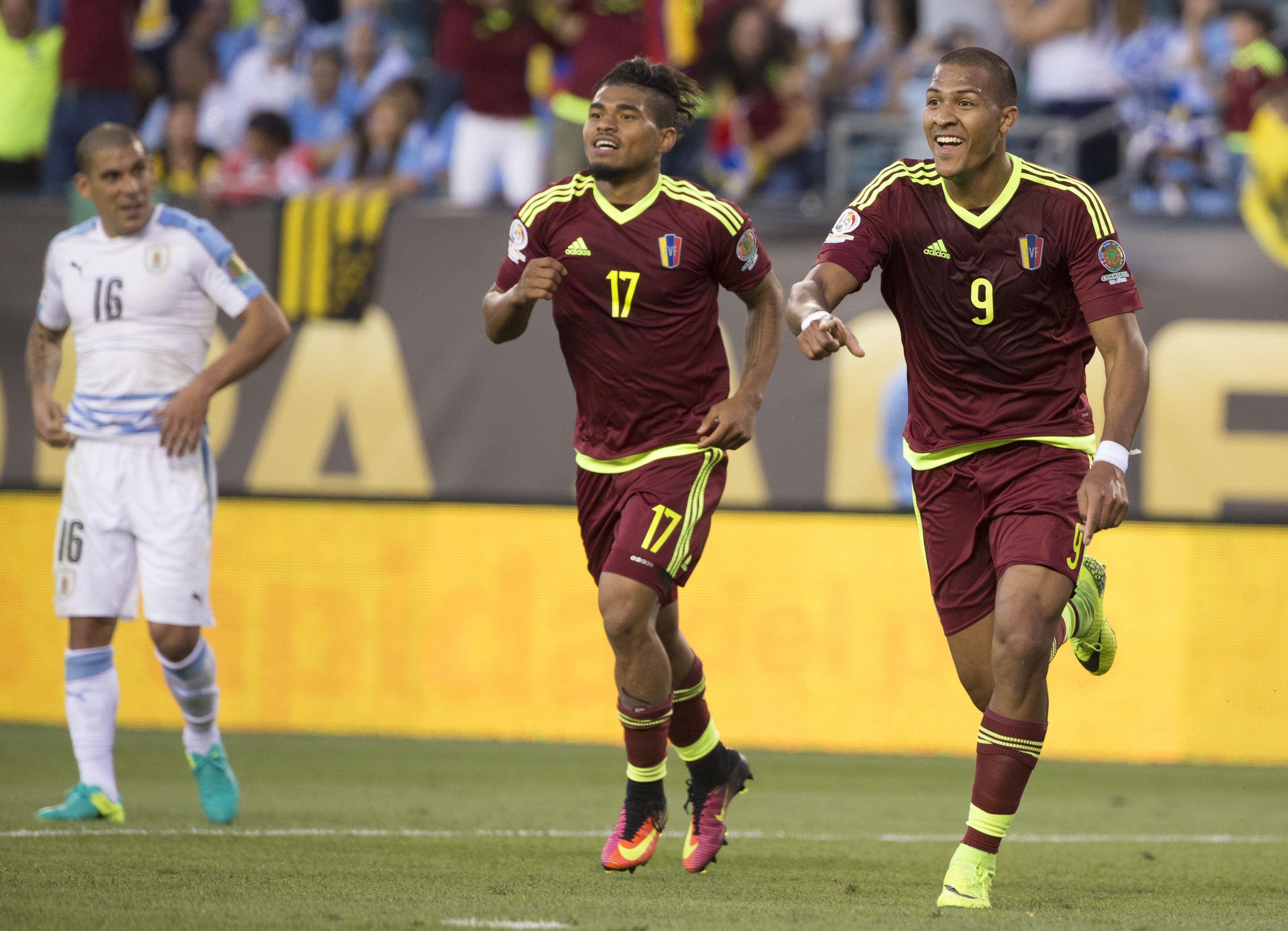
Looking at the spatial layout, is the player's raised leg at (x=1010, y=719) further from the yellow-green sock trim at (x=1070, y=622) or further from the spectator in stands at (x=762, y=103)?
the spectator in stands at (x=762, y=103)

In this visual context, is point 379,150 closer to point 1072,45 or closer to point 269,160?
point 269,160

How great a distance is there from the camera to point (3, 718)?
10.1 m

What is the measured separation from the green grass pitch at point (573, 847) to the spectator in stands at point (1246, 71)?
4177 millimetres

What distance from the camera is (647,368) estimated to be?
18.7ft

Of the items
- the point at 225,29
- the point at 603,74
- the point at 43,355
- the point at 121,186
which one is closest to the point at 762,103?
the point at 603,74

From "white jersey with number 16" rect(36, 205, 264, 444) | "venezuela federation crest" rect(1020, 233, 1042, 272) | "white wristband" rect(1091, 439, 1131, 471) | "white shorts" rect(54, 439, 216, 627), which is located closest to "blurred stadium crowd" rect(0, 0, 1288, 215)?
"white jersey with number 16" rect(36, 205, 264, 444)

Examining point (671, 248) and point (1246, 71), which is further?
point (1246, 71)

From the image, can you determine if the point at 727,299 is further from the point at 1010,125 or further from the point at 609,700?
the point at 1010,125

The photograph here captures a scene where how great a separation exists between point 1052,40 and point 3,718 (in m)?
7.97

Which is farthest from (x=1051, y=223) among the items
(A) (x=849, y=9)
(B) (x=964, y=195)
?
(A) (x=849, y=9)

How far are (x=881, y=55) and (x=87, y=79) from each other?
548cm

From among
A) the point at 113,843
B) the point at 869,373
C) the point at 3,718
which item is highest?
the point at 869,373

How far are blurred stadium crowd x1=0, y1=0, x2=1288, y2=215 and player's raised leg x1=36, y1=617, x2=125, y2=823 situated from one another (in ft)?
12.9

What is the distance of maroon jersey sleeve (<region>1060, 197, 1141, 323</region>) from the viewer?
498cm
